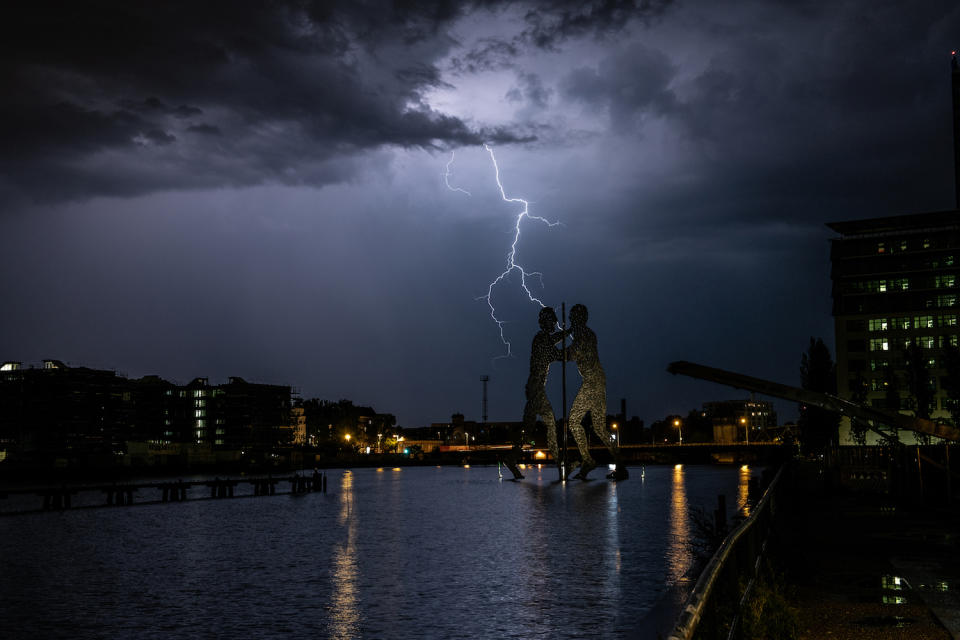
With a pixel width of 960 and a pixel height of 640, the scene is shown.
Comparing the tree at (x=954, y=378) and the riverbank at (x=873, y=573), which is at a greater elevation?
the tree at (x=954, y=378)

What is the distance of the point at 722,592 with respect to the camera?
378 inches

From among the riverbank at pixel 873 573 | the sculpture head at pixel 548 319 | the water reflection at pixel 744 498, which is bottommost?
the water reflection at pixel 744 498

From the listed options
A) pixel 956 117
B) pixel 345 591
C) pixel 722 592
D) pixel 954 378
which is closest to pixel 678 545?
pixel 345 591

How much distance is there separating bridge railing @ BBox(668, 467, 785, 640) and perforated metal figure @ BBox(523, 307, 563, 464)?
6882 centimetres

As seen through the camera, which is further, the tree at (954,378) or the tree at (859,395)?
the tree at (859,395)

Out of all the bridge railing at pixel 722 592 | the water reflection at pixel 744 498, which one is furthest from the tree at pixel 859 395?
the bridge railing at pixel 722 592

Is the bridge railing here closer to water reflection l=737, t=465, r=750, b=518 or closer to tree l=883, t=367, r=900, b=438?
water reflection l=737, t=465, r=750, b=518

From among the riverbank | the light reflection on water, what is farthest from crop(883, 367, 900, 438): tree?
the riverbank

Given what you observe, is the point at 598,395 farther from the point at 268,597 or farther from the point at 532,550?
the point at 268,597

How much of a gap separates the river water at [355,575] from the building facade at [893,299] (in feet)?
259

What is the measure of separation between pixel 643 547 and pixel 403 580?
1134cm

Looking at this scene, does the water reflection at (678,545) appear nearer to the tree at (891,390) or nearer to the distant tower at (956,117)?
the tree at (891,390)

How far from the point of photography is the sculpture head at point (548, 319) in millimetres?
83062

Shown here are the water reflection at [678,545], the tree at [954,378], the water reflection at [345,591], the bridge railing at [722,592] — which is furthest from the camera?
the tree at [954,378]
